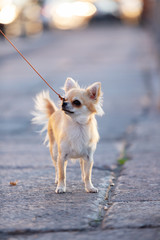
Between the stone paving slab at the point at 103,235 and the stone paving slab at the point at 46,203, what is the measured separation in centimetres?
10

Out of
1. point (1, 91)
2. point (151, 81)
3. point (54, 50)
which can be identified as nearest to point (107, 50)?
point (54, 50)

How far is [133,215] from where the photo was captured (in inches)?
→ 144

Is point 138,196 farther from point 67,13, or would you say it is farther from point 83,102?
point 67,13

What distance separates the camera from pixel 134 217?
360cm

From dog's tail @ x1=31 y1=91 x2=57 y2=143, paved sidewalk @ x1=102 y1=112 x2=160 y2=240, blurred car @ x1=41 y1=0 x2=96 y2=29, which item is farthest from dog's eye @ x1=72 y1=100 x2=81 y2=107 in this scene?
blurred car @ x1=41 y1=0 x2=96 y2=29

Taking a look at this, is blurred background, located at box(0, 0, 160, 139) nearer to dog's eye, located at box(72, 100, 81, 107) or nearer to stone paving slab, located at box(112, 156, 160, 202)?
stone paving slab, located at box(112, 156, 160, 202)

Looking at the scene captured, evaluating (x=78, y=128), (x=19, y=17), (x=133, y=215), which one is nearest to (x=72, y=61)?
(x=19, y=17)

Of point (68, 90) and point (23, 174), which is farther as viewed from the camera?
point (23, 174)

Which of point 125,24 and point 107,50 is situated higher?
point 125,24

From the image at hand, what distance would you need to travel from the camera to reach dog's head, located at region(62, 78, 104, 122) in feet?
13.7

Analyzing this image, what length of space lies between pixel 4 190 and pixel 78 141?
2.79 ft

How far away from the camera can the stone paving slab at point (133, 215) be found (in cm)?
344

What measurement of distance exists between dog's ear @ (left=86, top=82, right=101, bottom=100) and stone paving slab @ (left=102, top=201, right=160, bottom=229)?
3.15 ft

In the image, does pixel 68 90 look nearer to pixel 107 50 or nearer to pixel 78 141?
pixel 78 141
